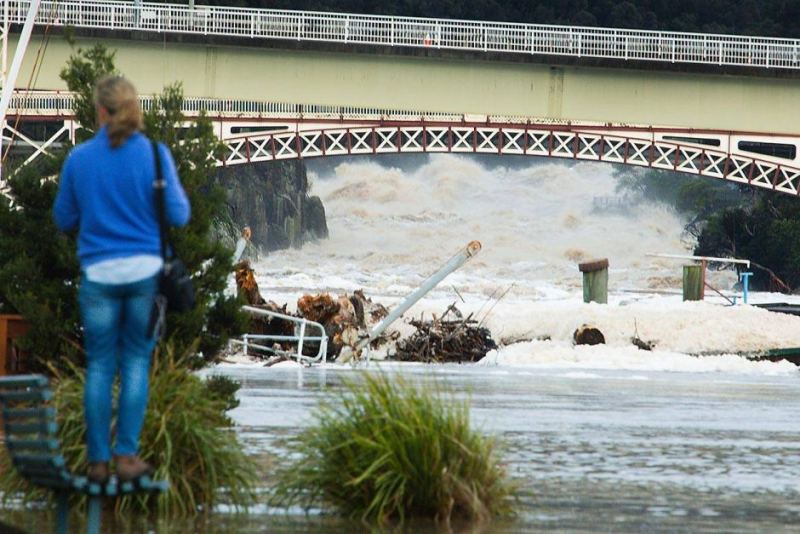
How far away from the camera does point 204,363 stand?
10.3 meters

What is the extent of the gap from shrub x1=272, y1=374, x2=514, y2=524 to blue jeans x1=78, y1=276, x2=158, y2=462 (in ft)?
3.91

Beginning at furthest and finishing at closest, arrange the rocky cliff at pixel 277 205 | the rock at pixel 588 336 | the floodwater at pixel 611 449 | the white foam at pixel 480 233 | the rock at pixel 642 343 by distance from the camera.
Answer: the rocky cliff at pixel 277 205 < the white foam at pixel 480 233 < the rock at pixel 642 343 < the rock at pixel 588 336 < the floodwater at pixel 611 449

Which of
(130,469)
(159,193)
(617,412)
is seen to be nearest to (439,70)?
(617,412)

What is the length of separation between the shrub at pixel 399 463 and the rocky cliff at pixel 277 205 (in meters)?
92.7

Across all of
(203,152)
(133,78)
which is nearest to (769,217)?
(133,78)

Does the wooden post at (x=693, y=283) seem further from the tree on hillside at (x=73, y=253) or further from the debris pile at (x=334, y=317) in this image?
the tree on hillside at (x=73, y=253)

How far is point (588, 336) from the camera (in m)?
29.7

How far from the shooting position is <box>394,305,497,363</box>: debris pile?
88.7ft

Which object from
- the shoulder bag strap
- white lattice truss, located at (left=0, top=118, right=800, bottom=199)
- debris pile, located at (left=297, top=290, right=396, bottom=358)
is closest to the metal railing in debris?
debris pile, located at (left=297, top=290, right=396, bottom=358)

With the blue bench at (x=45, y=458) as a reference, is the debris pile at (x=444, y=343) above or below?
below

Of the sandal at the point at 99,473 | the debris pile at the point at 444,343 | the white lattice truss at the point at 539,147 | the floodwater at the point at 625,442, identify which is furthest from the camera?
the white lattice truss at the point at 539,147

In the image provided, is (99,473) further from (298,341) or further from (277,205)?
(277,205)

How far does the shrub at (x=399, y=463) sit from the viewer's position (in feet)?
25.9

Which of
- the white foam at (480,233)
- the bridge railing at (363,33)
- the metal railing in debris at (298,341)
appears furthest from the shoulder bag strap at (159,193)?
the white foam at (480,233)
